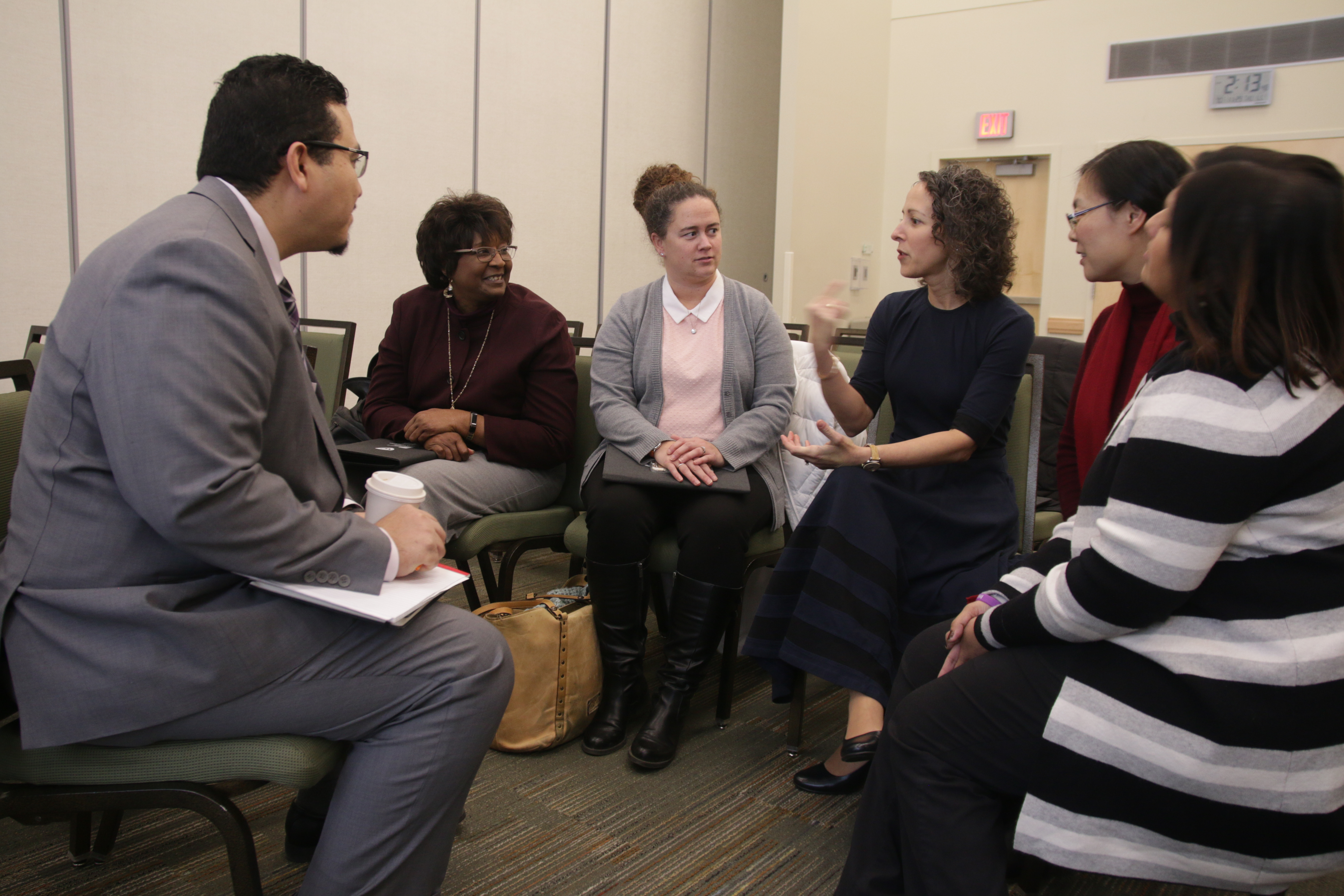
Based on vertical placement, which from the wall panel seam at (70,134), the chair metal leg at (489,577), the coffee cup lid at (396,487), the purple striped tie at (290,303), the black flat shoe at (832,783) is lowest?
the black flat shoe at (832,783)

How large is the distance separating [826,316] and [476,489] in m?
1.06

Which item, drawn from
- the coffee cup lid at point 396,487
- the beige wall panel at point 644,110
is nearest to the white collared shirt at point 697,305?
the coffee cup lid at point 396,487

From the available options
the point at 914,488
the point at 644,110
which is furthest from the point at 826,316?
the point at 644,110

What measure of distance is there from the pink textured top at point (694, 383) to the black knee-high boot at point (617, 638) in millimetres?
444

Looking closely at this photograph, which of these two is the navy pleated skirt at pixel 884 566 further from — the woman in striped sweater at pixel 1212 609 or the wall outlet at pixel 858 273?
the wall outlet at pixel 858 273

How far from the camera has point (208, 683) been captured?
1.18 metres

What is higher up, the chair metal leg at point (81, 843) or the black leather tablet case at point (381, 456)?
the black leather tablet case at point (381, 456)

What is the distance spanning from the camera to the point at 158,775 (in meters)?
1.22

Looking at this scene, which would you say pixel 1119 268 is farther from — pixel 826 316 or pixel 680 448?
pixel 680 448

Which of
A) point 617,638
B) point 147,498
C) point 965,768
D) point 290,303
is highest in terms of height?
point 290,303

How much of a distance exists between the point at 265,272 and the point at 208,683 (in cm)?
57

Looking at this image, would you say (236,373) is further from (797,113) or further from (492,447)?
(797,113)

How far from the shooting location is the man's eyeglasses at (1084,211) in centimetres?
191

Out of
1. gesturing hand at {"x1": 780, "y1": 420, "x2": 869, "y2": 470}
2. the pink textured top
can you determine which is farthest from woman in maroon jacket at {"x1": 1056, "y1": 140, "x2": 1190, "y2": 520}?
the pink textured top
